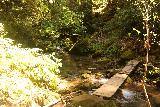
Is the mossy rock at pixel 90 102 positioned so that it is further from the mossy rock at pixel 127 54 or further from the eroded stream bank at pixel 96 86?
the mossy rock at pixel 127 54

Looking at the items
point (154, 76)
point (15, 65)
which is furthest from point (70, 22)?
point (15, 65)

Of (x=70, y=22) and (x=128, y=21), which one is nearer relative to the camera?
(x=128, y=21)

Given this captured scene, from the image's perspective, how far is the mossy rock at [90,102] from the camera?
27.5 feet

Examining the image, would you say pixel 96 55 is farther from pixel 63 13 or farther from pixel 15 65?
pixel 15 65

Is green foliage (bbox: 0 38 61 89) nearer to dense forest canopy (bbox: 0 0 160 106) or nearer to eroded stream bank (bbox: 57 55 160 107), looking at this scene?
dense forest canopy (bbox: 0 0 160 106)

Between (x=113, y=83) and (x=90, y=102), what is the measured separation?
1696 mm

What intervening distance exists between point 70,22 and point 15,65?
983 cm

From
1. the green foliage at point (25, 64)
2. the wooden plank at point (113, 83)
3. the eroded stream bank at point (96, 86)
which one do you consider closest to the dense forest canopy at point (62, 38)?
the green foliage at point (25, 64)

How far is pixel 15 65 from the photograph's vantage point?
807 centimetres

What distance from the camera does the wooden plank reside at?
8971mm

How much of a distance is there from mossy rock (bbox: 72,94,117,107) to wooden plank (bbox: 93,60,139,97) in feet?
0.67

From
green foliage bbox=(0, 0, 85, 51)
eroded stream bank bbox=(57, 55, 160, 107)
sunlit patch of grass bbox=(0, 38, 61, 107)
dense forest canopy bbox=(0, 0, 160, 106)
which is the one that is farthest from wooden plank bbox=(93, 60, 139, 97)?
green foliage bbox=(0, 0, 85, 51)

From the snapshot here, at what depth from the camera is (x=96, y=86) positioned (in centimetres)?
1055

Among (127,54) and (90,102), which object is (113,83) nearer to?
(90,102)
